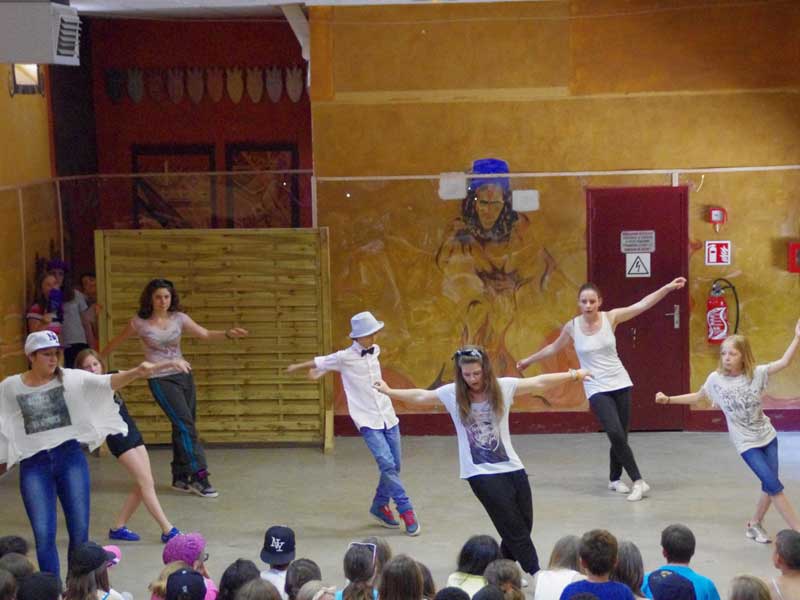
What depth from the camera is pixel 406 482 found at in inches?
415

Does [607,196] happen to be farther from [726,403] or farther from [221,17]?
[221,17]

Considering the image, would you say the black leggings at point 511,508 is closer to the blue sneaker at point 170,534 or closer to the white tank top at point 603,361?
the blue sneaker at point 170,534

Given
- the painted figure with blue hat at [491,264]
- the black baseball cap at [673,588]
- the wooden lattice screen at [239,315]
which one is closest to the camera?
the black baseball cap at [673,588]

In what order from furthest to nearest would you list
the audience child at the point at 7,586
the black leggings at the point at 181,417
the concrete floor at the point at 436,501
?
Result: the black leggings at the point at 181,417, the concrete floor at the point at 436,501, the audience child at the point at 7,586

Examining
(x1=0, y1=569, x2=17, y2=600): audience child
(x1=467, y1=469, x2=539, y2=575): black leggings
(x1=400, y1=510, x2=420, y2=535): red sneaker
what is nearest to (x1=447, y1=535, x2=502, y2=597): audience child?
(x1=467, y1=469, x2=539, y2=575): black leggings

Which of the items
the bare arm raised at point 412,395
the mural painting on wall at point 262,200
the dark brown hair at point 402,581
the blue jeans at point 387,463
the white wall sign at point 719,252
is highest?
the mural painting on wall at point 262,200

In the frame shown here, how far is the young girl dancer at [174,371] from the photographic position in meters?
10.1

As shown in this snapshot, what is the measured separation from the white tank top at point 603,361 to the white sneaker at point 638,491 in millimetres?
758

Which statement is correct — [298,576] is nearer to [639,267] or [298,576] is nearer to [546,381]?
[546,381]

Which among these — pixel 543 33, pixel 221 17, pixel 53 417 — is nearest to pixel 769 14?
pixel 543 33

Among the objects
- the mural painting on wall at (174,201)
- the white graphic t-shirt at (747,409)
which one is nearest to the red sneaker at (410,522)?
the white graphic t-shirt at (747,409)

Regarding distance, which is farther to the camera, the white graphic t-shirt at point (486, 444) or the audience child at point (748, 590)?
the white graphic t-shirt at point (486, 444)

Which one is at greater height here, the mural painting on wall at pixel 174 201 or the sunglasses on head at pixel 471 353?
the mural painting on wall at pixel 174 201

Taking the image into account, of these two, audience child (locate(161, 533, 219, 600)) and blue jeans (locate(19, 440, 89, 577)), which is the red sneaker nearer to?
blue jeans (locate(19, 440, 89, 577))
